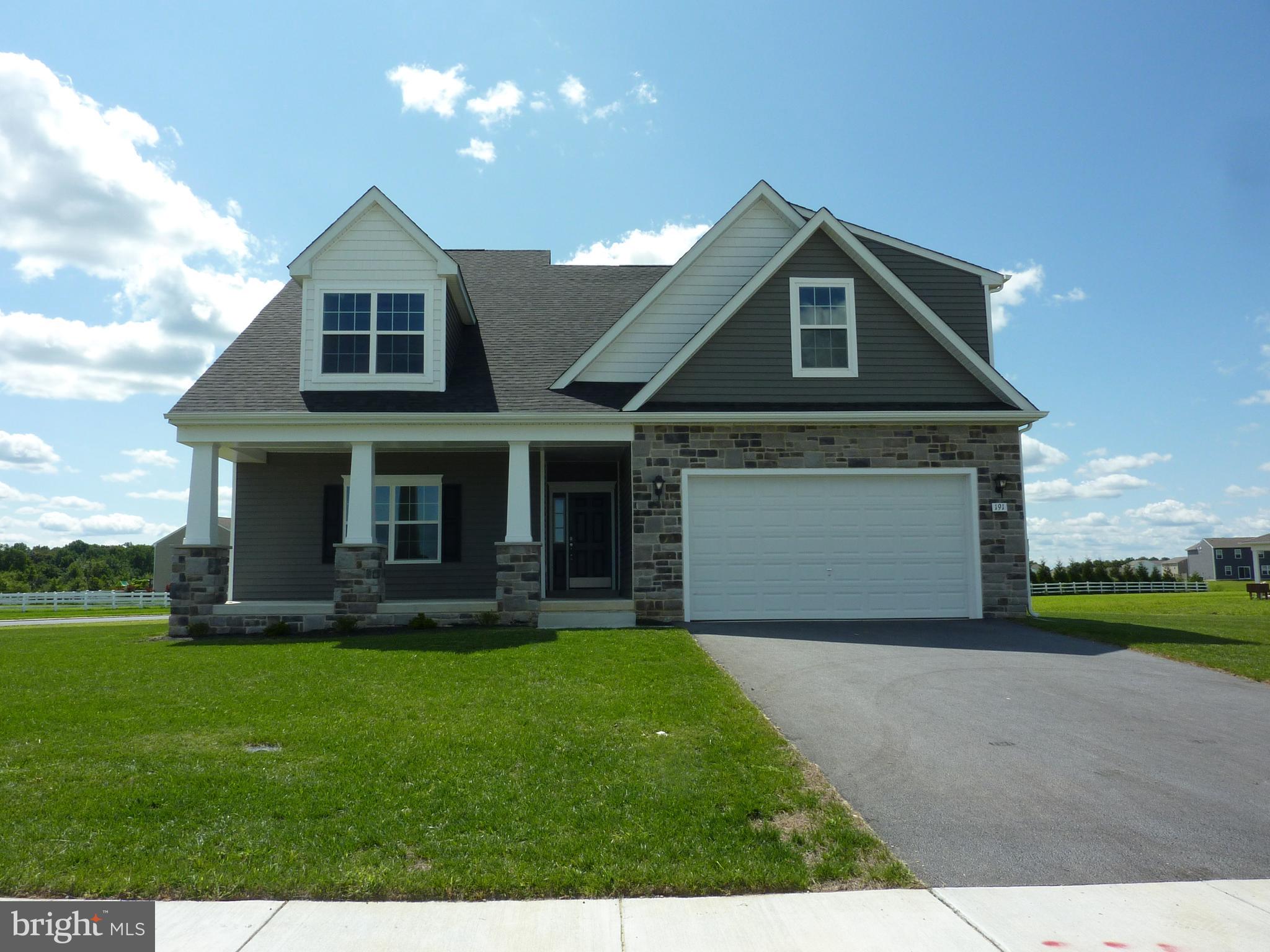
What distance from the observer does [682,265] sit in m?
14.8

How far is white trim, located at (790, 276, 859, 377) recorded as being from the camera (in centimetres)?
1410

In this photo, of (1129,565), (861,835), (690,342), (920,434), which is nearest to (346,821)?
(861,835)

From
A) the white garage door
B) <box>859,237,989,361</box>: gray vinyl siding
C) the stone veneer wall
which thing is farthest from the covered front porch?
<box>859,237,989,361</box>: gray vinyl siding

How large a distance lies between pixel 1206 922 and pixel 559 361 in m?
12.8

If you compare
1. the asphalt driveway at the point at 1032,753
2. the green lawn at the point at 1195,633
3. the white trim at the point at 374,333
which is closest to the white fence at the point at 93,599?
the white trim at the point at 374,333

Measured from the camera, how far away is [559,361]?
50.3ft

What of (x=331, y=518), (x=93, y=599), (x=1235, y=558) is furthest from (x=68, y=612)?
(x=1235, y=558)

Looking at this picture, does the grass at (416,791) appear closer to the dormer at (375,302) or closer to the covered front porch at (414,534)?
the covered front porch at (414,534)

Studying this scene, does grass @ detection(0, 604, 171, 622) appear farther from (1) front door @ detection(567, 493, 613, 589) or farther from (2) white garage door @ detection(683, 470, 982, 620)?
(2) white garage door @ detection(683, 470, 982, 620)

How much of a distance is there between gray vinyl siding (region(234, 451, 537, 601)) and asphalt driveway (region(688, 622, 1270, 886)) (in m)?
6.57

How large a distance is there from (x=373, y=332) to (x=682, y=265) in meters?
5.46

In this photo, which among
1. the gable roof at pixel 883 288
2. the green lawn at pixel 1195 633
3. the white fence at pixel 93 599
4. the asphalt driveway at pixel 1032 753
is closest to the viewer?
the asphalt driveway at pixel 1032 753

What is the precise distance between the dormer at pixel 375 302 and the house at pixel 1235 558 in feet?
242

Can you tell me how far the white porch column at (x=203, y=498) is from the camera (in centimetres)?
1351
